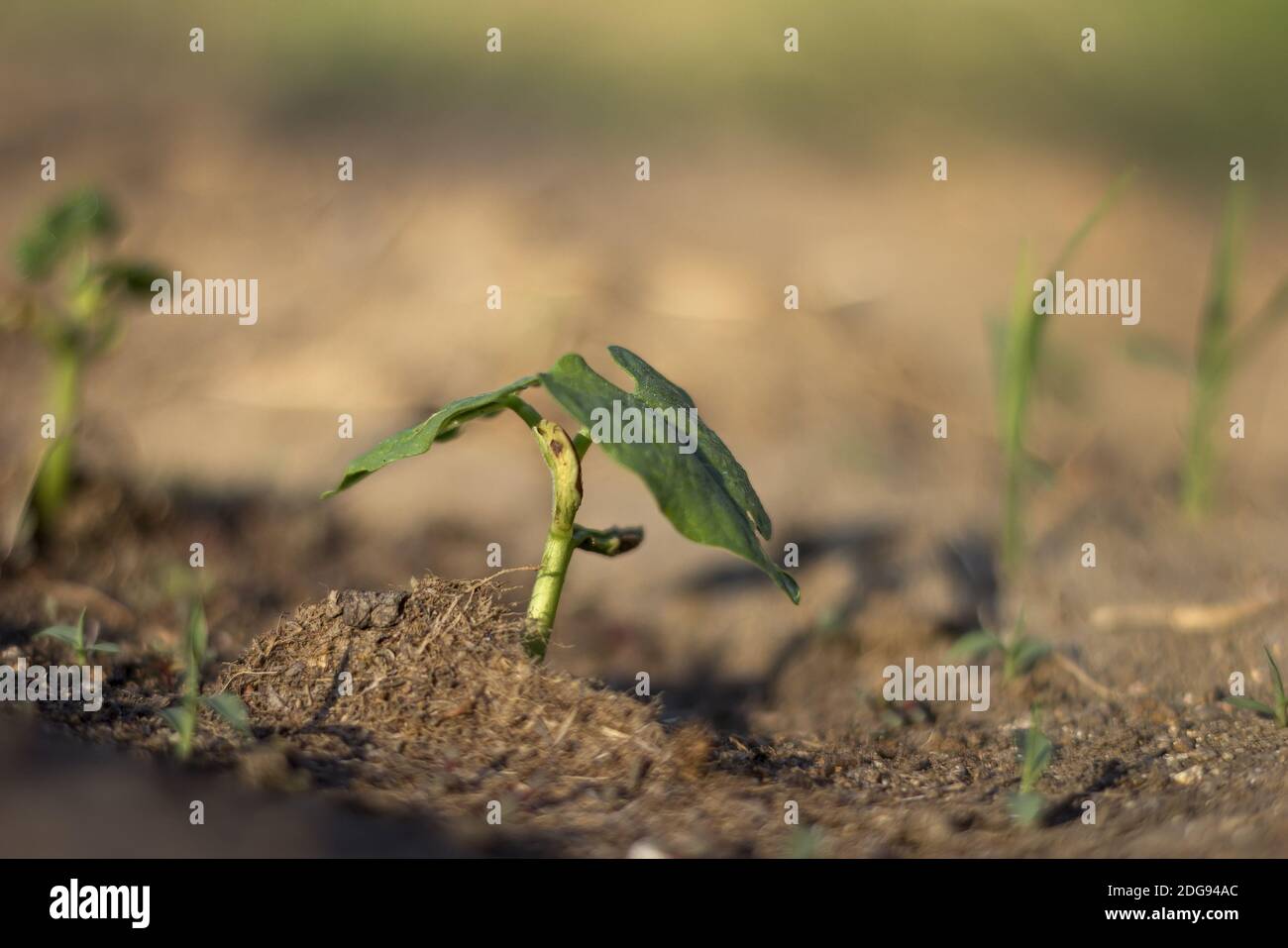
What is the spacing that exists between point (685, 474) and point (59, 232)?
161 cm

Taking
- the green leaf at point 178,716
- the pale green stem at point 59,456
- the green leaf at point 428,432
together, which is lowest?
the green leaf at point 178,716

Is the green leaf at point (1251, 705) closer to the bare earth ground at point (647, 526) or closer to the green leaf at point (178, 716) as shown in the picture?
the bare earth ground at point (647, 526)

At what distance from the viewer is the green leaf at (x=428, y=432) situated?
158 centimetres

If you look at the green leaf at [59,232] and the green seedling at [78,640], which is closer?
the green seedling at [78,640]

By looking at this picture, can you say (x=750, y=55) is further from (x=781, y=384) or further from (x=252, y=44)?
(x=781, y=384)

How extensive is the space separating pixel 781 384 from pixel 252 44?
3707 mm

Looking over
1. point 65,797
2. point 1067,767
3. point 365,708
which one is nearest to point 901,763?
point 1067,767

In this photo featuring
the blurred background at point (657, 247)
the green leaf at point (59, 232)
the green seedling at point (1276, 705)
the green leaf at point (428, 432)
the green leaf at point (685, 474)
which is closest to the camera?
the green leaf at point (685, 474)

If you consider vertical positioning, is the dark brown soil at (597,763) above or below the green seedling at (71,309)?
below

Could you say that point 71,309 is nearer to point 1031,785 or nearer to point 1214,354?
point 1031,785

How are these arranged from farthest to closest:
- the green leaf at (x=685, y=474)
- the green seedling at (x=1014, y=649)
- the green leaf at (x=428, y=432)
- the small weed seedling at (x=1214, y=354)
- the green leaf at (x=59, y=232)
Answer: the small weed seedling at (x=1214, y=354)
the green leaf at (x=59, y=232)
the green seedling at (x=1014, y=649)
the green leaf at (x=428, y=432)
the green leaf at (x=685, y=474)

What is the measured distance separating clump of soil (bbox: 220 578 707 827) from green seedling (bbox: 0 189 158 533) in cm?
95

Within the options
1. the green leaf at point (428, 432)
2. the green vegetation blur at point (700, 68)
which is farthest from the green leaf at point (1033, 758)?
the green vegetation blur at point (700, 68)

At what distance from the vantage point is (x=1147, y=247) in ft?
16.2
